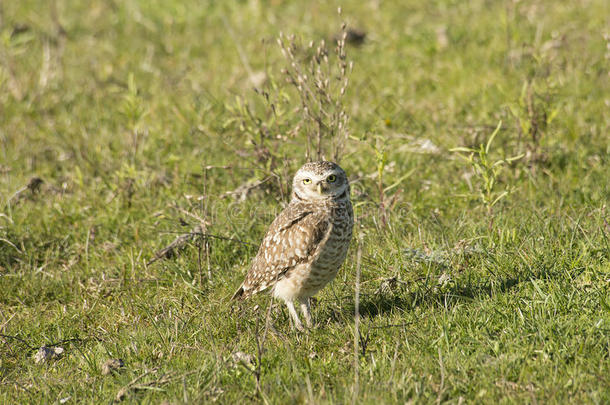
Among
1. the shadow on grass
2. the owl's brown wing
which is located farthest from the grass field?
the owl's brown wing

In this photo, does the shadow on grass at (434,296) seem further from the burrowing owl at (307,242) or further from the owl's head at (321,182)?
the owl's head at (321,182)

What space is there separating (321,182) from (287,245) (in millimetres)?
484

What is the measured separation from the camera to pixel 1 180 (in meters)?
7.07

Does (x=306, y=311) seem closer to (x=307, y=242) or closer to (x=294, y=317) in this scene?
(x=294, y=317)

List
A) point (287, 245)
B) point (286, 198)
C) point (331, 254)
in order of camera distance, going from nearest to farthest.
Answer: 1. point (331, 254)
2. point (287, 245)
3. point (286, 198)

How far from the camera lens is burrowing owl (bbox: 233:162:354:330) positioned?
15.1 feet

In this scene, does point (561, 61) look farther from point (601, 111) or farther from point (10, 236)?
point (10, 236)

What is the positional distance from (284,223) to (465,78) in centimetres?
403

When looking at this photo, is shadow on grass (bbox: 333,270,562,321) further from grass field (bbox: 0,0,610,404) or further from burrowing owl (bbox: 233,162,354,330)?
burrowing owl (bbox: 233,162,354,330)

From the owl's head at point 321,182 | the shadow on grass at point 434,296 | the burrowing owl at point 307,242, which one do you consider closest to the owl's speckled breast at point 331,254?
the burrowing owl at point 307,242

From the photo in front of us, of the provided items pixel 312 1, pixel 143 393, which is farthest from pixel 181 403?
pixel 312 1

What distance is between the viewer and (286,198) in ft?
20.0

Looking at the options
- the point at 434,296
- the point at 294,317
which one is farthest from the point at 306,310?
the point at 434,296

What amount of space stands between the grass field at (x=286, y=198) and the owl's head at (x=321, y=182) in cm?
66
